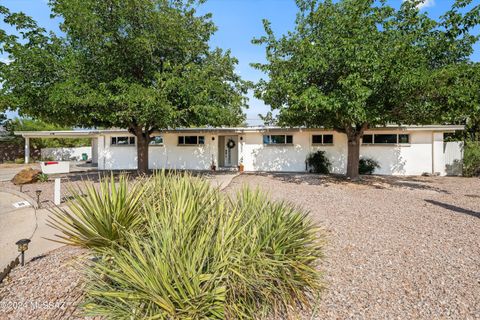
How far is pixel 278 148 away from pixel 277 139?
2.03 feet

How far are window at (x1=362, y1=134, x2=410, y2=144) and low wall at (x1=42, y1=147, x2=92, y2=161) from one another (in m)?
29.8

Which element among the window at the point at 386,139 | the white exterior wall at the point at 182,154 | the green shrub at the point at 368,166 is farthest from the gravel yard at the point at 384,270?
the white exterior wall at the point at 182,154

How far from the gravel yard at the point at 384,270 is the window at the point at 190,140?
11869 mm

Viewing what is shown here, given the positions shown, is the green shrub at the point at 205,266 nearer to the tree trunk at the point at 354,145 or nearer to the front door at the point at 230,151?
the tree trunk at the point at 354,145

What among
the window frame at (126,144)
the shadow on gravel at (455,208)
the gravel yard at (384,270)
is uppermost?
the window frame at (126,144)

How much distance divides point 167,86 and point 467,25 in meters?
10.9

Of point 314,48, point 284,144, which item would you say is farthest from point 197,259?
point 284,144

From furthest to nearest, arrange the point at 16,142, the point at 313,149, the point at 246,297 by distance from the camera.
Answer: the point at 16,142 < the point at 313,149 < the point at 246,297

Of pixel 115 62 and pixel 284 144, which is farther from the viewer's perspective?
pixel 284 144

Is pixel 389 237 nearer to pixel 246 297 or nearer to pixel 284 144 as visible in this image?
pixel 246 297

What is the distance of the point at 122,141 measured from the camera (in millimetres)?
18547

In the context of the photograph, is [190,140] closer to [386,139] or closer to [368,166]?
[368,166]

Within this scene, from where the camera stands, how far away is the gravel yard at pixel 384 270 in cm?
286

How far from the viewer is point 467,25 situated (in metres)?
8.70
